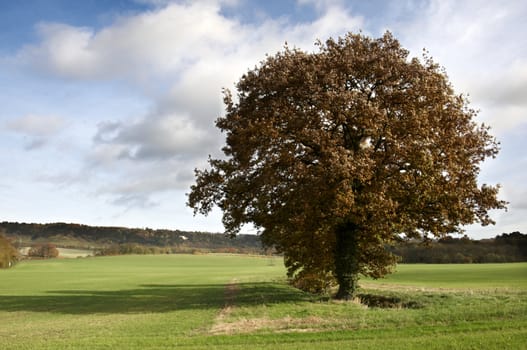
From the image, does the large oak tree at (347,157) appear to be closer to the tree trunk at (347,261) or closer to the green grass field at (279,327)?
the tree trunk at (347,261)

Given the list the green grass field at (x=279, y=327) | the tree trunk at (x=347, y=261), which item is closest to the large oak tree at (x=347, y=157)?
the tree trunk at (x=347, y=261)

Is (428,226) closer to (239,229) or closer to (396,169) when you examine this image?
(396,169)

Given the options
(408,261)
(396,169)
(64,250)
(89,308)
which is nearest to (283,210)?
(396,169)

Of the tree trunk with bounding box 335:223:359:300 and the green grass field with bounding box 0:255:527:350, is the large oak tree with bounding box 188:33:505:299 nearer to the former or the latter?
the tree trunk with bounding box 335:223:359:300

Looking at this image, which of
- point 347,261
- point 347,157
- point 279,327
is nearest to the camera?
point 279,327

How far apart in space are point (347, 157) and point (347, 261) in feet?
26.7

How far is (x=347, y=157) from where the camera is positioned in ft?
84.7

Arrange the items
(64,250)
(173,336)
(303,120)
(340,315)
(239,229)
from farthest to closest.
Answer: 1. (64,250)
2. (239,229)
3. (303,120)
4. (340,315)
5. (173,336)

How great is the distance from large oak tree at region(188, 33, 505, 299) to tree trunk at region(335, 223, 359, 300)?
7 centimetres

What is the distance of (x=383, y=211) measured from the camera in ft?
86.2

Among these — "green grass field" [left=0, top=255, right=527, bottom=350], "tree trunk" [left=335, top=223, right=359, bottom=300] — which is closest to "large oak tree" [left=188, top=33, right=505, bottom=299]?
"tree trunk" [left=335, top=223, right=359, bottom=300]

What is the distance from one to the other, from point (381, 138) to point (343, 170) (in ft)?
19.1

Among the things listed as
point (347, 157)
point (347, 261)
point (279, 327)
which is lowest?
point (279, 327)

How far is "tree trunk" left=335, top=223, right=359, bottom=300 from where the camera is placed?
1193 inches
